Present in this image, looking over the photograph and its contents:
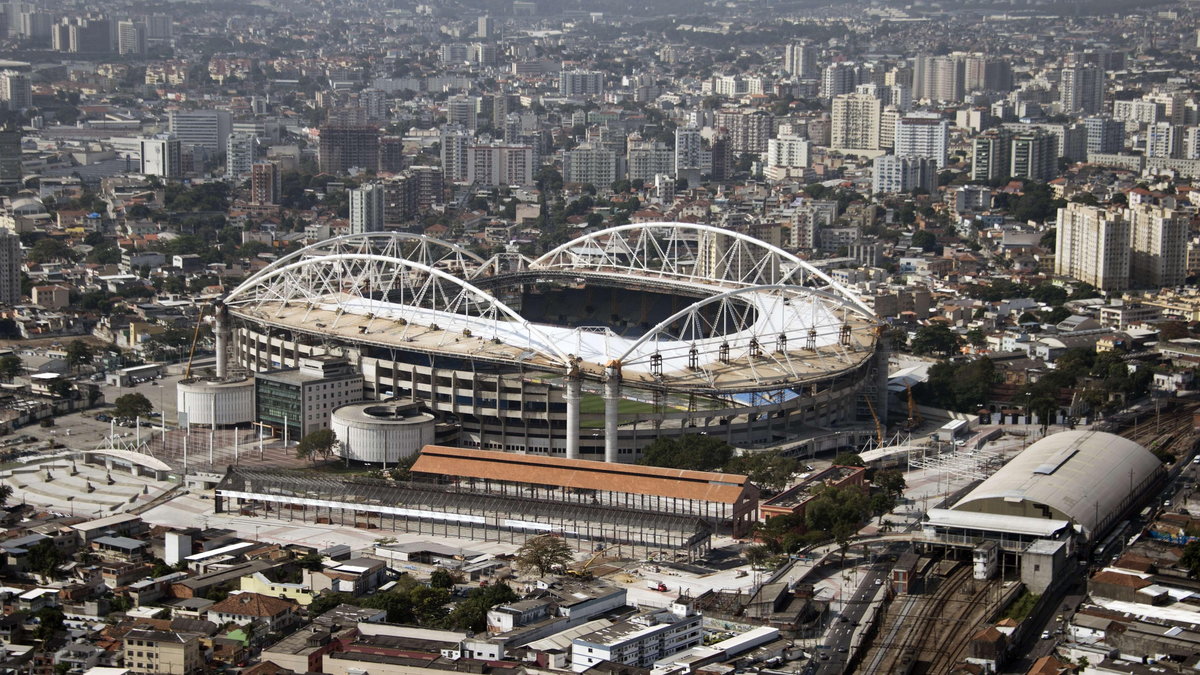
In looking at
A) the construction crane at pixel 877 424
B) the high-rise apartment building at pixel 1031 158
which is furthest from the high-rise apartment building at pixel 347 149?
the construction crane at pixel 877 424

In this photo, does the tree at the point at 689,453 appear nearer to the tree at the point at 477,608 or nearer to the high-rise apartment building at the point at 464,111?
the tree at the point at 477,608

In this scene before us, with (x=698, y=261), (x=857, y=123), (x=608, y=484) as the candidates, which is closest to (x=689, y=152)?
(x=857, y=123)

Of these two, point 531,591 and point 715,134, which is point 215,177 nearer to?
point 715,134

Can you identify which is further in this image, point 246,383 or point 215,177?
point 215,177

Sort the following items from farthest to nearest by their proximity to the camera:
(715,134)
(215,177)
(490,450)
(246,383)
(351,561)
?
(715,134) < (215,177) < (246,383) < (490,450) < (351,561)

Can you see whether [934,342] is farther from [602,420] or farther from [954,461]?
[602,420]

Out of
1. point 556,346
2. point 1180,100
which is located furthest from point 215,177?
point 556,346
